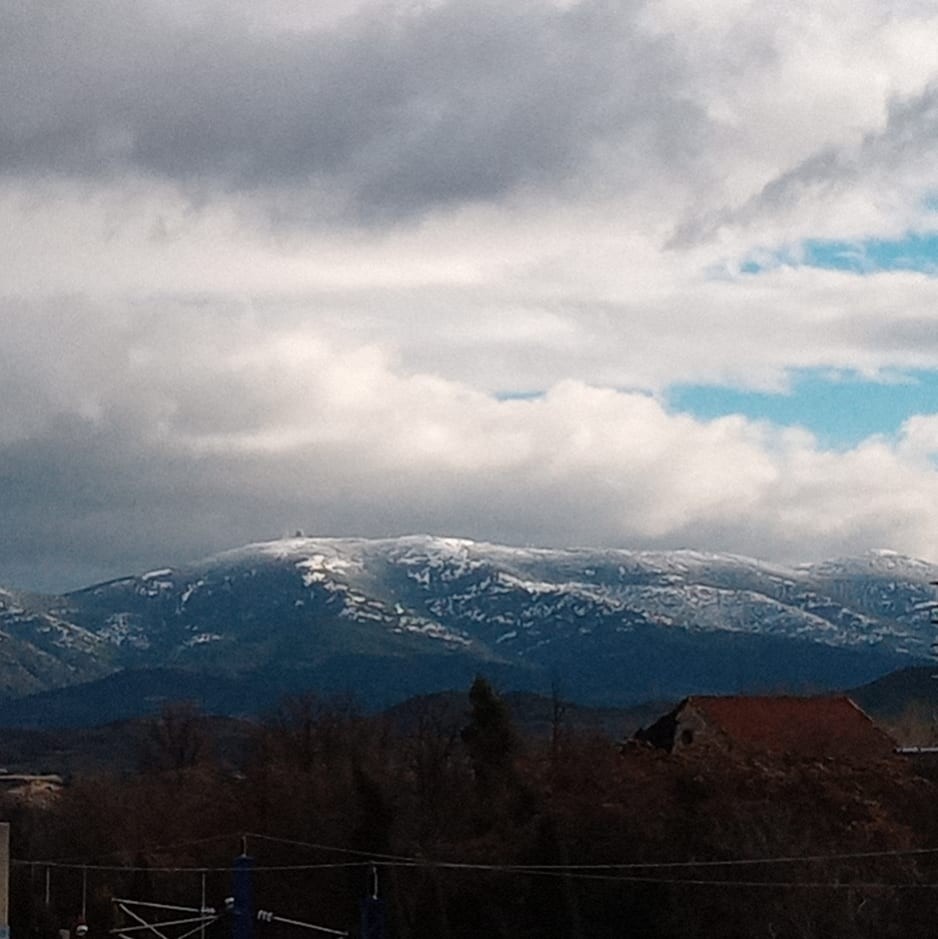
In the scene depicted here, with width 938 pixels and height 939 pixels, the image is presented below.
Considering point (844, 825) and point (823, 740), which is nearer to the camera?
point (844, 825)

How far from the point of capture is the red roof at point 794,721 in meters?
94.5

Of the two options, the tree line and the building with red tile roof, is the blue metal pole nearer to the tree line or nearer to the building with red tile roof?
the tree line

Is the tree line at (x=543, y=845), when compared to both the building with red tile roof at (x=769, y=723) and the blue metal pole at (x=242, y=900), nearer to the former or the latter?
the blue metal pole at (x=242, y=900)

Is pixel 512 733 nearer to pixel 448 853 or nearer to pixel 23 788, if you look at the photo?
pixel 448 853

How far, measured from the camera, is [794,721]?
340 ft

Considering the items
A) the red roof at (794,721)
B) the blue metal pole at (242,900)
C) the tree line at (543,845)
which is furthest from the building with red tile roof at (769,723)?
the blue metal pole at (242,900)

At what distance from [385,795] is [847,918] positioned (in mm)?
21433

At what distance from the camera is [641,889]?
241ft

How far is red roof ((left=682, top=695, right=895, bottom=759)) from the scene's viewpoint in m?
94.5

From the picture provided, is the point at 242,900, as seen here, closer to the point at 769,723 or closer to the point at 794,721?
the point at 769,723

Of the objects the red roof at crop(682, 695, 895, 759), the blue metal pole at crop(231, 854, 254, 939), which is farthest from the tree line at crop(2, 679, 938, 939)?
the red roof at crop(682, 695, 895, 759)

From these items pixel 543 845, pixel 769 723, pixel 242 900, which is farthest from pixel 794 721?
pixel 242 900

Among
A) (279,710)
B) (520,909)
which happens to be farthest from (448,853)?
(279,710)

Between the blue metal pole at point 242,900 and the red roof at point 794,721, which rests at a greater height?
the red roof at point 794,721
